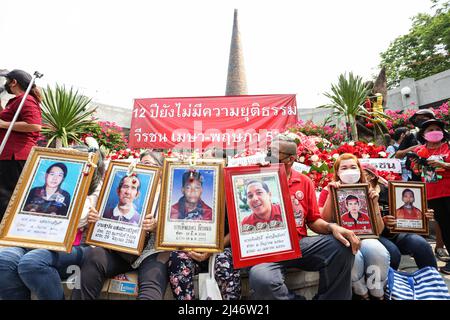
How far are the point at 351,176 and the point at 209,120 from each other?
651 centimetres

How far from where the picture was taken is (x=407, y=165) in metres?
3.04

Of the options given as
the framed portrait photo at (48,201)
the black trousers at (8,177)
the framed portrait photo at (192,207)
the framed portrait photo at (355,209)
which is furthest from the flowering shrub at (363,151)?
the black trousers at (8,177)

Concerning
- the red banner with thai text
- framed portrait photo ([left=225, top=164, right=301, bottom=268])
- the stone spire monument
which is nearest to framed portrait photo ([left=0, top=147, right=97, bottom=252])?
framed portrait photo ([left=225, top=164, right=301, bottom=268])

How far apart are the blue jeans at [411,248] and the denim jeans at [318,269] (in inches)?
25.8

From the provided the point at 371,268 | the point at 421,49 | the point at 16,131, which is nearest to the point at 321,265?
the point at 371,268

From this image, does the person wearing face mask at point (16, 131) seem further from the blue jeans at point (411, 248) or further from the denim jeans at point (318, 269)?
the blue jeans at point (411, 248)

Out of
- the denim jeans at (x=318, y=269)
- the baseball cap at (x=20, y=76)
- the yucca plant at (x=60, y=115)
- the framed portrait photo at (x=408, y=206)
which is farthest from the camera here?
the yucca plant at (x=60, y=115)

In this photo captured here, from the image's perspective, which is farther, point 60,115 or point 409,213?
point 60,115

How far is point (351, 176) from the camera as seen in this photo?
2.10m

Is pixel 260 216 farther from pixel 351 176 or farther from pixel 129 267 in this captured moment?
pixel 129 267

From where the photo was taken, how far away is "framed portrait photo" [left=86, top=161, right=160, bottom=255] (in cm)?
180

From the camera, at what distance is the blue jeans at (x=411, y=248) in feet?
6.88
